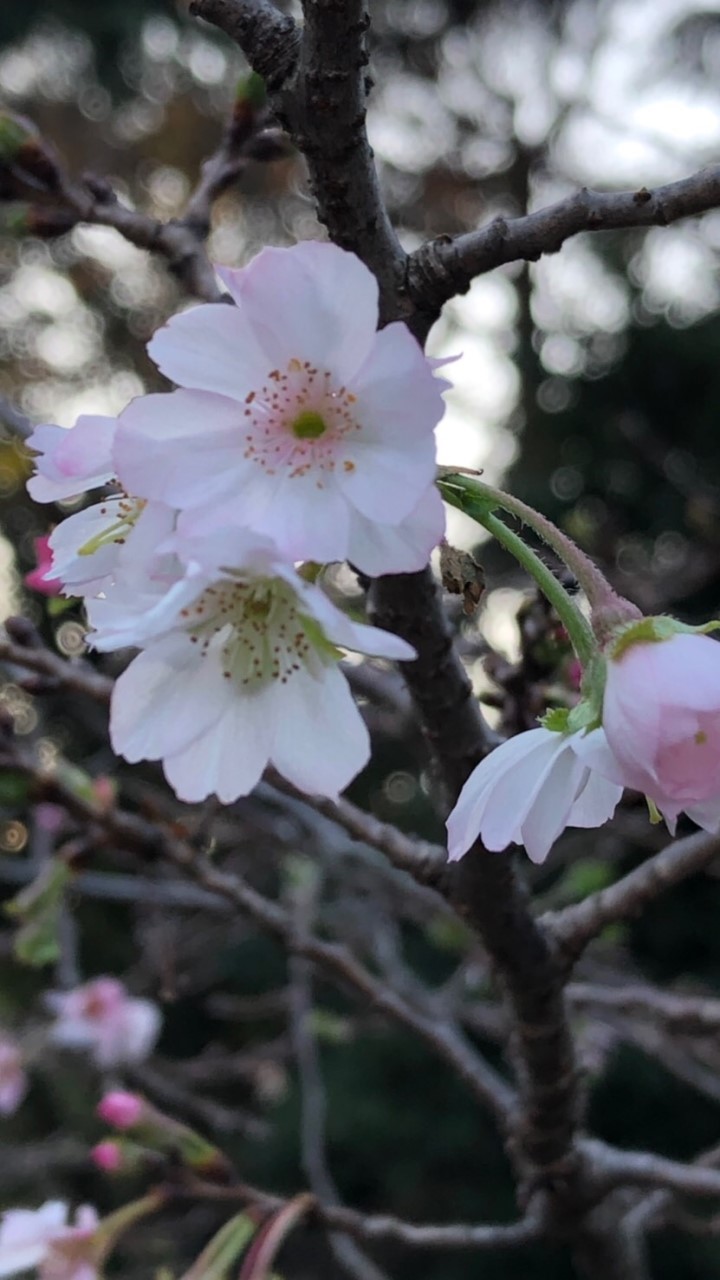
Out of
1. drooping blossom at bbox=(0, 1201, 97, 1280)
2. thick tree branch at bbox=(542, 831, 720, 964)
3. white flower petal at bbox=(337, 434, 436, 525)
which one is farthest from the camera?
drooping blossom at bbox=(0, 1201, 97, 1280)

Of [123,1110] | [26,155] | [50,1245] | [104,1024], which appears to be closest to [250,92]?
[26,155]

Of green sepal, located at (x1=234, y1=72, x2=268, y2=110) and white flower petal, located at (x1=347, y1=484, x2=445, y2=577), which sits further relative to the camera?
green sepal, located at (x1=234, y1=72, x2=268, y2=110)

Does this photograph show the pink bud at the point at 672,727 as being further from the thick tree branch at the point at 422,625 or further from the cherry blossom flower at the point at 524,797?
the thick tree branch at the point at 422,625

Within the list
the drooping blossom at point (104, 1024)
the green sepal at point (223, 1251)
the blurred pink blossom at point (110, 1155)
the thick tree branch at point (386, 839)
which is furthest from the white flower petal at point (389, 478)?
the drooping blossom at point (104, 1024)

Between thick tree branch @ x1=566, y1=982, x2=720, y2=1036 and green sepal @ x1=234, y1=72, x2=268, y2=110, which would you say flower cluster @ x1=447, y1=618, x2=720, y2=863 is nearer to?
thick tree branch @ x1=566, y1=982, x2=720, y2=1036

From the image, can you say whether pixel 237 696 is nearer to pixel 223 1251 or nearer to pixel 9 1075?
pixel 223 1251

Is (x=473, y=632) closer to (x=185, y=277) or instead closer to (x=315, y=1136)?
(x=185, y=277)

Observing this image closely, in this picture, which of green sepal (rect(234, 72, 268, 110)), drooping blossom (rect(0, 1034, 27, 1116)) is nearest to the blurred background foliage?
drooping blossom (rect(0, 1034, 27, 1116))
